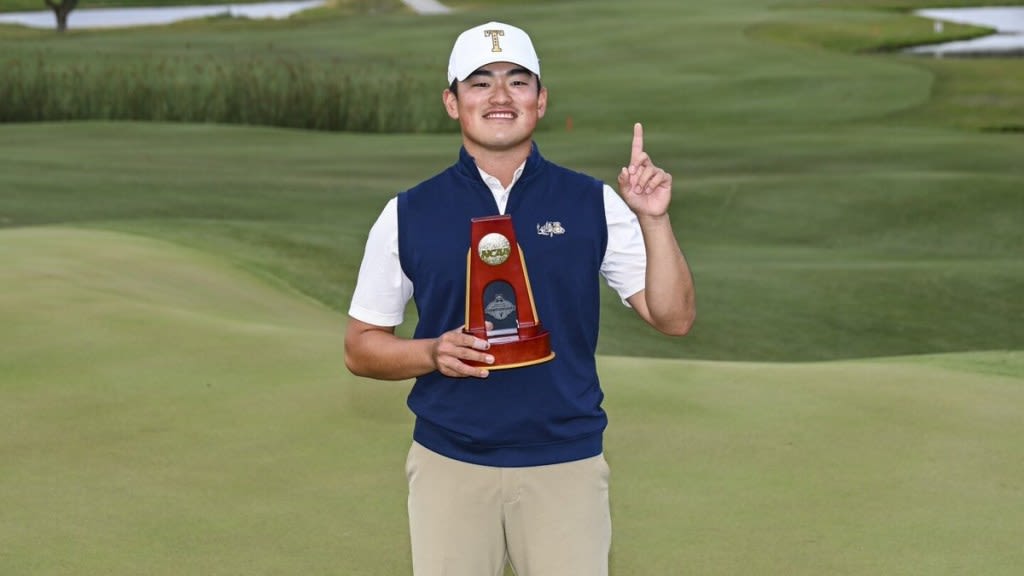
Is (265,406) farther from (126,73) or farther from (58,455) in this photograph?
(126,73)

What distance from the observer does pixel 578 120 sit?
90.0 feet

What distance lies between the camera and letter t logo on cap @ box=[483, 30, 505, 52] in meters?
3.19

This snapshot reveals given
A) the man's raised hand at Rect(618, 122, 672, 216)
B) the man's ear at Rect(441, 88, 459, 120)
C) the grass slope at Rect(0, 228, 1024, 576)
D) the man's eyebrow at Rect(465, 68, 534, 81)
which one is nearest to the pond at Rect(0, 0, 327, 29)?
the grass slope at Rect(0, 228, 1024, 576)

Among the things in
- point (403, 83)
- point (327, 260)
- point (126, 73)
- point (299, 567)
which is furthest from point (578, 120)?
point (299, 567)

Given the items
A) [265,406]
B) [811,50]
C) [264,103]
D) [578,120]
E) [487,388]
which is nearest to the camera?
[487,388]

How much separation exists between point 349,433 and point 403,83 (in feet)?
79.3

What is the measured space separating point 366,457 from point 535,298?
103 inches

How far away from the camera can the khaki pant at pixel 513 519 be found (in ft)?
10.4

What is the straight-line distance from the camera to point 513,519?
10.5 ft

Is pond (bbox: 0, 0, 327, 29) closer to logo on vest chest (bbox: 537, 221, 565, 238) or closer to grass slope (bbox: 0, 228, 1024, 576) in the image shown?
grass slope (bbox: 0, 228, 1024, 576)

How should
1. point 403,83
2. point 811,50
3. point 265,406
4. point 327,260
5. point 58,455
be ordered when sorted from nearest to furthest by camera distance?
point 58,455, point 265,406, point 327,260, point 403,83, point 811,50

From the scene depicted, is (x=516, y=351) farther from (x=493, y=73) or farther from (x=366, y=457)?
(x=366, y=457)

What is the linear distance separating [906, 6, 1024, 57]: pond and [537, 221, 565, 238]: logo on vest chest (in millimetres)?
38602

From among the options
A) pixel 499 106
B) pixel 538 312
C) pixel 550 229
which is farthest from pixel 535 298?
pixel 499 106
